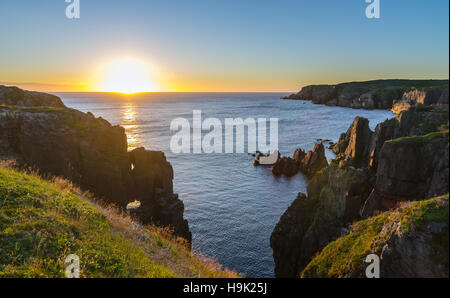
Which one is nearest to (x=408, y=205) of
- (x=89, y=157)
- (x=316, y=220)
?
(x=316, y=220)

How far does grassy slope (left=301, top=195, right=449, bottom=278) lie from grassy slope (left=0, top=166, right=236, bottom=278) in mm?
6204

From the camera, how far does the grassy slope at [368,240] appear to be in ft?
28.4

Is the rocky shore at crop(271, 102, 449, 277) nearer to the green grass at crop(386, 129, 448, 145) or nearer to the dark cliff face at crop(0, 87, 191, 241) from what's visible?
the green grass at crop(386, 129, 448, 145)

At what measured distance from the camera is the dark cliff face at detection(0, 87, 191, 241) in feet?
88.9

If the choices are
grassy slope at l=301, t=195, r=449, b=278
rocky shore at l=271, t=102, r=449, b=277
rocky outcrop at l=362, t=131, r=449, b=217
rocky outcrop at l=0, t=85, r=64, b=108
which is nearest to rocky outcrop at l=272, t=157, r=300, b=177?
rocky shore at l=271, t=102, r=449, b=277

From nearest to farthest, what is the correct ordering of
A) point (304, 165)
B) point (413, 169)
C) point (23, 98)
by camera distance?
1. point (413, 169)
2. point (23, 98)
3. point (304, 165)

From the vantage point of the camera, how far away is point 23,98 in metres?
38.7

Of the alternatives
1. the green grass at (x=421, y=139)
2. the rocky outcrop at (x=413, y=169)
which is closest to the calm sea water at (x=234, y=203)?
the rocky outcrop at (x=413, y=169)

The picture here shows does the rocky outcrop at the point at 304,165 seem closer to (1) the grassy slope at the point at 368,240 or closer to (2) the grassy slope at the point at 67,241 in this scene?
(1) the grassy slope at the point at 368,240

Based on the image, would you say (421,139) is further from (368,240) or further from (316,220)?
(316,220)

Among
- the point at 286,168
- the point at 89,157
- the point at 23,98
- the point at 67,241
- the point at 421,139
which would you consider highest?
the point at 23,98

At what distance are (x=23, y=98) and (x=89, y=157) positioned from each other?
1915 cm
